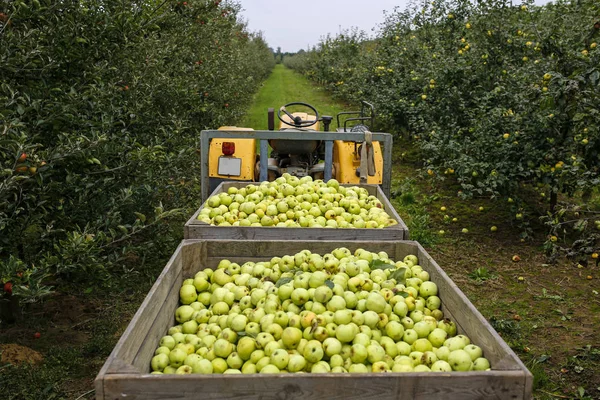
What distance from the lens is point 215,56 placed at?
10664 millimetres

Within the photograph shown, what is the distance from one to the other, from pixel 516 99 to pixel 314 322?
4804 millimetres

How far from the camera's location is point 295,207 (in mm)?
4383

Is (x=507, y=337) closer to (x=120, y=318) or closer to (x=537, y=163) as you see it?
(x=537, y=163)

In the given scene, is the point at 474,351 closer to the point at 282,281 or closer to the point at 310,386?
the point at 310,386

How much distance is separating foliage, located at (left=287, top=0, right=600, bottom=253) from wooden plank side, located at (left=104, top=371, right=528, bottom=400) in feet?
9.45

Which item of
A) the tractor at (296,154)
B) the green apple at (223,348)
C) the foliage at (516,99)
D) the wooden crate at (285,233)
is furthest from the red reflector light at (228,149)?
the green apple at (223,348)

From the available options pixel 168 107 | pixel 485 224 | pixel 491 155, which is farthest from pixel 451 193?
pixel 168 107

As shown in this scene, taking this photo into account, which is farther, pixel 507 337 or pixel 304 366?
pixel 507 337

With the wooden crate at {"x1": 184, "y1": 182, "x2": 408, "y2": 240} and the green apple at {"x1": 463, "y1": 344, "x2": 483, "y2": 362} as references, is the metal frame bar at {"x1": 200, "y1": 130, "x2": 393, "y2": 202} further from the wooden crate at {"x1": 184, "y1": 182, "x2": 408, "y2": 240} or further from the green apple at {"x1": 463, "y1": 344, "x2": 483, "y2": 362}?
the green apple at {"x1": 463, "y1": 344, "x2": 483, "y2": 362}

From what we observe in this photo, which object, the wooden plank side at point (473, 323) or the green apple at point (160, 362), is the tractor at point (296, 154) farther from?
the green apple at point (160, 362)

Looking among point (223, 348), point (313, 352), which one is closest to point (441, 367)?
point (313, 352)

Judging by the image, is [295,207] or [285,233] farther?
[295,207]

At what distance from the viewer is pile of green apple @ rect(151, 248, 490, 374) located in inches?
93.9

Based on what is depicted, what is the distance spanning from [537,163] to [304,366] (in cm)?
478
